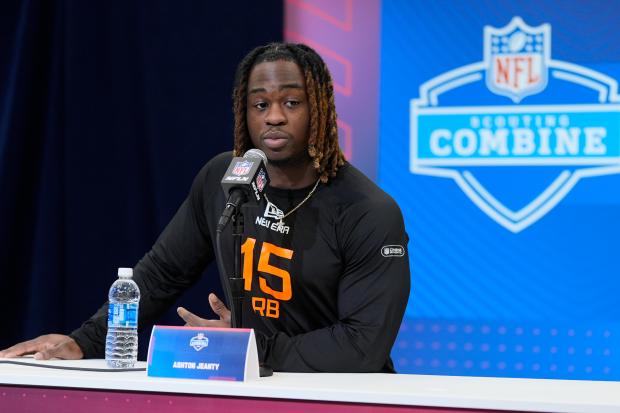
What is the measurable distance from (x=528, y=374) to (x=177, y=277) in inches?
72.2

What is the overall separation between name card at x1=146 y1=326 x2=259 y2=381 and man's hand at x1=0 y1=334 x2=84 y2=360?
0.57 m

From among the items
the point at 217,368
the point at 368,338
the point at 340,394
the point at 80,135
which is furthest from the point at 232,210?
the point at 80,135

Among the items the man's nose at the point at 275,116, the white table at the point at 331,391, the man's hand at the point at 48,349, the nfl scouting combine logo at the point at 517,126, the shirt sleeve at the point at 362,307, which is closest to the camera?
the white table at the point at 331,391

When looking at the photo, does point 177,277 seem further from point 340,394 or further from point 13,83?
point 13,83

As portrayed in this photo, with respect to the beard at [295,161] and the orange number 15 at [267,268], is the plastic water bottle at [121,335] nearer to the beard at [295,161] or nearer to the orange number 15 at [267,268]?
the orange number 15 at [267,268]

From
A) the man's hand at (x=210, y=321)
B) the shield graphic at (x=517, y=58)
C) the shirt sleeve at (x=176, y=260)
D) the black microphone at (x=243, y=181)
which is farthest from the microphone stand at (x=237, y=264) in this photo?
the shield graphic at (x=517, y=58)

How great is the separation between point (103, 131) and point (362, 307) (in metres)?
2.37

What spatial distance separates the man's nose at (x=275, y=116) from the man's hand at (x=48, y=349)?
2.65 feet

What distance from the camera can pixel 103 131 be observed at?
4.41 metres

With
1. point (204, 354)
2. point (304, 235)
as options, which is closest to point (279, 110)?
point (304, 235)

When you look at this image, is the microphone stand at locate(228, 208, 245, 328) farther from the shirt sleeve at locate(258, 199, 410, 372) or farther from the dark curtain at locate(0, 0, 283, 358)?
the dark curtain at locate(0, 0, 283, 358)

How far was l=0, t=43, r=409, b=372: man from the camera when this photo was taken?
244cm

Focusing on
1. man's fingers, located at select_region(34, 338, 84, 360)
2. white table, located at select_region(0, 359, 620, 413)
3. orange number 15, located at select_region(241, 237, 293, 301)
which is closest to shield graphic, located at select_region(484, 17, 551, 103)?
orange number 15, located at select_region(241, 237, 293, 301)

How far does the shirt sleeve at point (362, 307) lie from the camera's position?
7.58 ft
